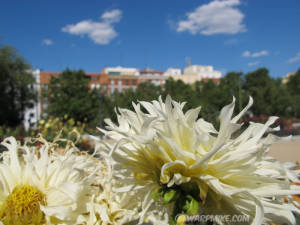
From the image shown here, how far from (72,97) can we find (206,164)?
→ 29.2 metres

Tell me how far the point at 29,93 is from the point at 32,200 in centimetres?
2713

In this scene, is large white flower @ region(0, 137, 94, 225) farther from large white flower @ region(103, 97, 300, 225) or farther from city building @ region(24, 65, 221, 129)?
city building @ region(24, 65, 221, 129)

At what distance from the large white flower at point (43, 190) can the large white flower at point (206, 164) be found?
0.51ft

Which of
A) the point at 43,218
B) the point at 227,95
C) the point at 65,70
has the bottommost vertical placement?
the point at 43,218

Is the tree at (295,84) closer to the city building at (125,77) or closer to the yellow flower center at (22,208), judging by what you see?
the city building at (125,77)

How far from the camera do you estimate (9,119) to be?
80.0 feet

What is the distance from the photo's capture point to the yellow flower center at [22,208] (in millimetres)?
655

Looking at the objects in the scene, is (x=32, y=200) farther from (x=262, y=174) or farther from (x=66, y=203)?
(x=262, y=174)

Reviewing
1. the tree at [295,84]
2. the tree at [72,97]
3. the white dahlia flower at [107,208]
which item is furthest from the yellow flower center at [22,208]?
the tree at [295,84]

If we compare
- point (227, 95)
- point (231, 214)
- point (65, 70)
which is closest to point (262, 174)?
point (231, 214)

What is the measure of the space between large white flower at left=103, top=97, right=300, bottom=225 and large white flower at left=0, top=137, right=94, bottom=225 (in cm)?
15

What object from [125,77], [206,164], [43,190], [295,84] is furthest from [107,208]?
[125,77]

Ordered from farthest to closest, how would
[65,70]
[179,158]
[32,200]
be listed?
[65,70] → [32,200] → [179,158]

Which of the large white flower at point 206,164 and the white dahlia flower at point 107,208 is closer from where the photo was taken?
the large white flower at point 206,164
